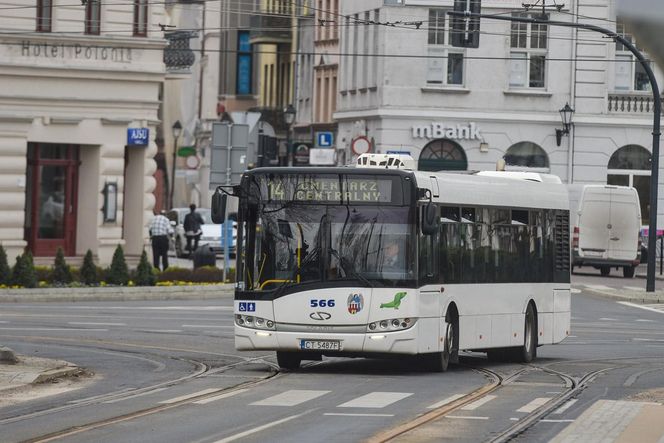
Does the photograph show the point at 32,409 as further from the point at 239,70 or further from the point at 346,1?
the point at 239,70

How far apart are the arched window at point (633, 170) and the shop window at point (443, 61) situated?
19.7 feet

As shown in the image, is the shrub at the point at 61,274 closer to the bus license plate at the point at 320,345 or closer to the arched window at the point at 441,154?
the bus license plate at the point at 320,345

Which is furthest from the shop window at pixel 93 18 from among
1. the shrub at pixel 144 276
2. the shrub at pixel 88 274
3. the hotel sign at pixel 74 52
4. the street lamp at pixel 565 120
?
the street lamp at pixel 565 120

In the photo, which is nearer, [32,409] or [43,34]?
[32,409]

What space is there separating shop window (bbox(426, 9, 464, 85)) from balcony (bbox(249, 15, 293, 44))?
65.6ft

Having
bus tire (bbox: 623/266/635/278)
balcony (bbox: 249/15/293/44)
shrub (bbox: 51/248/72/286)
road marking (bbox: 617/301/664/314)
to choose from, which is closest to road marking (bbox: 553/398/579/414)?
road marking (bbox: 617/301/664/314)

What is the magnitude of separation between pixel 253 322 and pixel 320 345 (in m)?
0.86

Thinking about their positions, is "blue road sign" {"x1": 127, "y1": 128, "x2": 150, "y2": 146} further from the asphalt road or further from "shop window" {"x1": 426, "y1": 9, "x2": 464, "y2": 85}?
"shop window" {"x1": 426, "y1": 9, "x2": 464, "y2": 85}

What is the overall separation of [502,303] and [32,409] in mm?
8942

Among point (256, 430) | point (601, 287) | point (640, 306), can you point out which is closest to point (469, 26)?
point (640, 306)

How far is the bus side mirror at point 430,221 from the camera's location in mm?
19594

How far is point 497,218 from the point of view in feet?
74.2

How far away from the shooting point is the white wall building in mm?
59688

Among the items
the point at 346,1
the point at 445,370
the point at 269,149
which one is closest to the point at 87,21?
the point at 269,149
